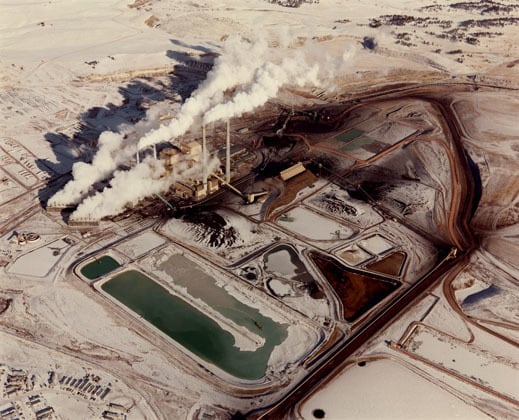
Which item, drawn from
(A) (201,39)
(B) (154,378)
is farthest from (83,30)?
(B) (154,378)

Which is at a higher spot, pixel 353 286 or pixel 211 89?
pixel 211 89

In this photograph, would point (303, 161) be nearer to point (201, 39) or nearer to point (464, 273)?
point (464, 273)

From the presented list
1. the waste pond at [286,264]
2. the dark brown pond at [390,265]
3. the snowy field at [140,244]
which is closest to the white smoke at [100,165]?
the snowy field at [140,244]

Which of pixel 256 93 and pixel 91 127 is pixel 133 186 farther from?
pixel 91 127

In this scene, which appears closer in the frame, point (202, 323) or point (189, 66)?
point (202, 323)

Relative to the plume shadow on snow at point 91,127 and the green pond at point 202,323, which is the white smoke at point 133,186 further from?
the green pond at point 202,323

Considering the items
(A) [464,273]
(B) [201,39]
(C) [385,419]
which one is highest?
(B) [201,39]

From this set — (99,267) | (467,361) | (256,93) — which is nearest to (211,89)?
(256,93)
